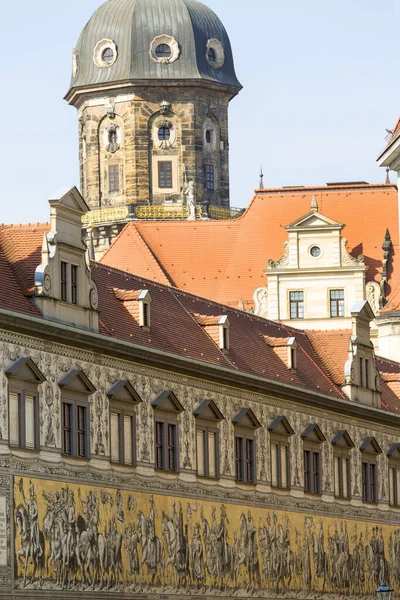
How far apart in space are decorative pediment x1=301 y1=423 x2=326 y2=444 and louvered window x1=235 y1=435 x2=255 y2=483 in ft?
12.0

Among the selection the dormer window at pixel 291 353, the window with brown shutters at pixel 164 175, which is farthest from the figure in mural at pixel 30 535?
the window with brown shutters at pixel 164 175

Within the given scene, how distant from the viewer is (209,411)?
186ft

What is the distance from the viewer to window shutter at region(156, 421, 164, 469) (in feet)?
176

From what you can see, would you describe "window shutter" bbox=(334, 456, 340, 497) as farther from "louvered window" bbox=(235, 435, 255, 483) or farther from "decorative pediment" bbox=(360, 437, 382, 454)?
"louvered window" bbox=(235, 435, 255, 483)

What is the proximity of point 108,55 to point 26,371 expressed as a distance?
7857cm

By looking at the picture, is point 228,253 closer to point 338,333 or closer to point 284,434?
point 338,333

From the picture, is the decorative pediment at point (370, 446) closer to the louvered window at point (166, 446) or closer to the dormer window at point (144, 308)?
the louvered window at point (166, 446)

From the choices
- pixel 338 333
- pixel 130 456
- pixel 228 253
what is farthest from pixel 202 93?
pixel 130 456

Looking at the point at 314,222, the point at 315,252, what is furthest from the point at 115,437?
the point at 314,222

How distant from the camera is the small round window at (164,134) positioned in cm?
12288

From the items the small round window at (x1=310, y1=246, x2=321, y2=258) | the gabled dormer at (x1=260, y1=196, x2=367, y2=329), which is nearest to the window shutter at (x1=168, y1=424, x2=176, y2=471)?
the gabled dormer at (x1=260, y1=196, x2=367, y2=329)

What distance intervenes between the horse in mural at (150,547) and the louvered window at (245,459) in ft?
19.5

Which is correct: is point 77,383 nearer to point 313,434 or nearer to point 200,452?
point 200,452

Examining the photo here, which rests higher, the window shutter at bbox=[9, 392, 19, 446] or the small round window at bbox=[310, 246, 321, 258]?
the small round window at bbox=[310, 246, 321, 258]
